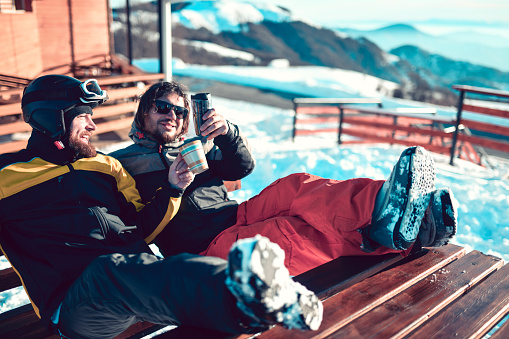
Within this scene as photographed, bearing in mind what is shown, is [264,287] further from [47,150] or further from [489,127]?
[489,127]

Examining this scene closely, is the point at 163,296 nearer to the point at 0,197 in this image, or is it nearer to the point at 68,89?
the point at 0,197

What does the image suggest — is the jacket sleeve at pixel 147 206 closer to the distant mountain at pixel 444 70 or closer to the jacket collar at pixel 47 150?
the jacket collar at pixel 47 150

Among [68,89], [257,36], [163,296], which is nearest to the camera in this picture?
[163,296]

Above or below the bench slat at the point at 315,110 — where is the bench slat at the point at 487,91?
above

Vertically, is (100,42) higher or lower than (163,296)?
higher

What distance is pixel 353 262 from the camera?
198 cm

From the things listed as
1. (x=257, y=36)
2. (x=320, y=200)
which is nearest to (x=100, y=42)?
(x=320, y=200)

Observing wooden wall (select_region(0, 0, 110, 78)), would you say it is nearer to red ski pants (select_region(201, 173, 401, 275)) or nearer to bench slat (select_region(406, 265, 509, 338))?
Result: red ski pants (select_region(201, 173, 401, 275))

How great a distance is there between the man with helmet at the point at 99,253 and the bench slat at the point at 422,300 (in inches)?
12.4

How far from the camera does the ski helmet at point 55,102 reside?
76.8 inches

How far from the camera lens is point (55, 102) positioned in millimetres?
1987

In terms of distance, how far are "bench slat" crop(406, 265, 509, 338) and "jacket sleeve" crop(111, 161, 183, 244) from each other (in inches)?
49.2

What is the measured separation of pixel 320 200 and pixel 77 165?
1237 mm

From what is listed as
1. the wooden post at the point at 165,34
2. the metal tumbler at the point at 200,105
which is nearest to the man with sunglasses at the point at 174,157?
the metal tumbler at the point at 200,105
